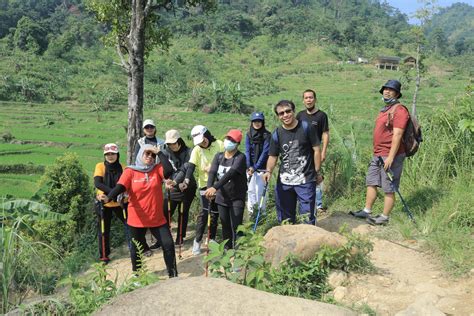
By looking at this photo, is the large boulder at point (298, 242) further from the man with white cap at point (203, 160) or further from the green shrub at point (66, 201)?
the green shrub at point (66, 201)

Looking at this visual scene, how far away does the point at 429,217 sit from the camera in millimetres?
4355

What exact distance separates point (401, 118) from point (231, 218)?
5.98 feet

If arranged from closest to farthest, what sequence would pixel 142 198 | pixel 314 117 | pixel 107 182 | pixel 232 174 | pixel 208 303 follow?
1. pixel 208 303
2. pixel 142 198
3. pixel 232 174
4. pixel 314 117
5. pixel 107 182

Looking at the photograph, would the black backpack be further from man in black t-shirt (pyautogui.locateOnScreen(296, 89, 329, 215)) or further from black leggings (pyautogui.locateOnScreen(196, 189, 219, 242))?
black leggings (pyautogui.locateOnScreen(196, 189, 219, 242))

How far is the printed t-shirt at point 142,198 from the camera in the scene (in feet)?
13.2

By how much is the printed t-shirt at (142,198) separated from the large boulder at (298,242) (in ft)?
3.44

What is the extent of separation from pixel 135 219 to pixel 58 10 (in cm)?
7456

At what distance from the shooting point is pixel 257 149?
4.87 m

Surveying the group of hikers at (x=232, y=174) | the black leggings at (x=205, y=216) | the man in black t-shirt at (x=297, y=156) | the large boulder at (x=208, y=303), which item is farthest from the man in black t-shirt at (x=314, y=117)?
the large boulder at (x=208, y=303)

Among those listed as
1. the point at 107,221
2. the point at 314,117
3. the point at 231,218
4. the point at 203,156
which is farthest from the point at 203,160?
the point at 107,221

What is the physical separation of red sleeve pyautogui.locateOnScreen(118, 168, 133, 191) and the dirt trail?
2.57ft

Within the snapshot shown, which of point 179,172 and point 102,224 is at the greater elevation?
point 179,172

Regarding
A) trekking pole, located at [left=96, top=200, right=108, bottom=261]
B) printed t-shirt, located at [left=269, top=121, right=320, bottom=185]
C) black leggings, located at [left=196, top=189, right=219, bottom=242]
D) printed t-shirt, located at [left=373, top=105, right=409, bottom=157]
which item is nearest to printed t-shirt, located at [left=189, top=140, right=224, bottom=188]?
black leggings, located at [left=196, top=189, right=219, bottom=242]

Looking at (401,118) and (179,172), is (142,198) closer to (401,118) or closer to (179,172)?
(179,172)
